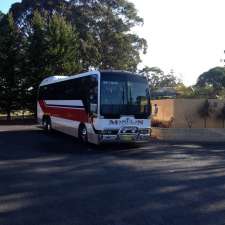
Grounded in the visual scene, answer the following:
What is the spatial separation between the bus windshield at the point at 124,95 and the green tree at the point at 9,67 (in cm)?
1911

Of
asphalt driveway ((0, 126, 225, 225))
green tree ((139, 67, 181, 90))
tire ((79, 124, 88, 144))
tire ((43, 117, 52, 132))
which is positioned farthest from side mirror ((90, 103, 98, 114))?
green tree ((139, 67, 181, 90))

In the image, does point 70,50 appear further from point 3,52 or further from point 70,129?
point 70,129

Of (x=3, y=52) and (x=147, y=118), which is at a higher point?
(x=3, y=52)

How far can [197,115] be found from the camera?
2819cm

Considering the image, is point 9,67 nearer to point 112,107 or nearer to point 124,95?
point 124,95


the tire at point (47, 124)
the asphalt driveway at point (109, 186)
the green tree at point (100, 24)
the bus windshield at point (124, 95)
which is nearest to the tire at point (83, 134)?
the asphalt driveway at point (109, 186)

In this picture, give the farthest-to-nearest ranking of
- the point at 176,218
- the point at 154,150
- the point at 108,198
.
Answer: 1. the point at 154,150
2. the point at 108,198
3. the point at 176,218

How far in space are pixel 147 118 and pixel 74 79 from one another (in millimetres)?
4291

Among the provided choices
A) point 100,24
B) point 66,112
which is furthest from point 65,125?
point 100,24

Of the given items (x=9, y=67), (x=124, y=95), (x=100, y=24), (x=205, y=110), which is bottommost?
(x=205, y=110)

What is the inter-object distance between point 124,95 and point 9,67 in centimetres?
1969

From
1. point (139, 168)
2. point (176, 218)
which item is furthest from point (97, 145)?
point (176, 218)

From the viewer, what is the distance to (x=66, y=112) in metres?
22.4

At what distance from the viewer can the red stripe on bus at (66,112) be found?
1984cm
